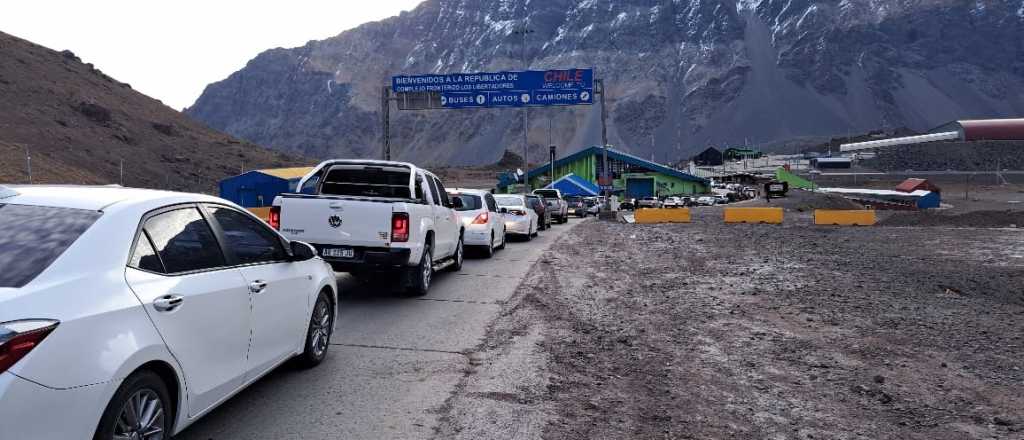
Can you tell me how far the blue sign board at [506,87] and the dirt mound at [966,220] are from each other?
15.9 m

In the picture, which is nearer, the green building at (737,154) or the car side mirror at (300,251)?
the car side mirror at (300,251)

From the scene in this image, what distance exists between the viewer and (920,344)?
7.62 m

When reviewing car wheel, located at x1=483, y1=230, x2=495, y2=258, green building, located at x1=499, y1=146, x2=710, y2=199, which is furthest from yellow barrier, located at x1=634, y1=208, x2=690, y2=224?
green building, located at x1=499, y1=146, x2=710, y2=199

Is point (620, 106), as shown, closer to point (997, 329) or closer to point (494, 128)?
point (494, 128)

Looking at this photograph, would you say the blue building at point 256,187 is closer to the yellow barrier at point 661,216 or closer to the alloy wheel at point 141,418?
the yellow barrier at point 661,216

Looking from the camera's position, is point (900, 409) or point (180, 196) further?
point (900, 409)

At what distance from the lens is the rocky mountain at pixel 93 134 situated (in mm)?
44938

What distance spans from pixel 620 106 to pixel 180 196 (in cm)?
17897

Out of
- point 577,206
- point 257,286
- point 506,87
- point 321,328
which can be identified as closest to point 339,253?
point 321,328

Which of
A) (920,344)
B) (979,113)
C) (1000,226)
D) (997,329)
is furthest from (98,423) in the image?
(979,113)

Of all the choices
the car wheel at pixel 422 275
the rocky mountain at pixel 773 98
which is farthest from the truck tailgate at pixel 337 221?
the rocky mountain at pixel 773 98

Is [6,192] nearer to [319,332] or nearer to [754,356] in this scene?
[319,332]

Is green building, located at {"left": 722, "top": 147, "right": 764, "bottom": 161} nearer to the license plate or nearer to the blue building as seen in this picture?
the blue building

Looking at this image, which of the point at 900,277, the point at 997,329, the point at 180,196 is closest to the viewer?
the point at 180,196
